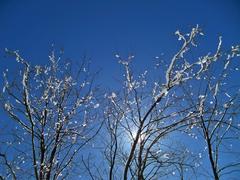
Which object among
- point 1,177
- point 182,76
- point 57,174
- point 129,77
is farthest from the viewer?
point 57,174

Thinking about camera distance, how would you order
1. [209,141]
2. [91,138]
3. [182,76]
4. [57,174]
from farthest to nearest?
1. [209,141]
2. [91,138]
3. [57,174]
4. [182,76]

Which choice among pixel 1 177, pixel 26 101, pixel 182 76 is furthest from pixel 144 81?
pixel 1 177

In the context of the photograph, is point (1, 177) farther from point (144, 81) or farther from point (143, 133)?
point (144, 81)

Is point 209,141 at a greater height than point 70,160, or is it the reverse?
point 209,141

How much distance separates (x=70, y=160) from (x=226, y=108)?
18.3ft

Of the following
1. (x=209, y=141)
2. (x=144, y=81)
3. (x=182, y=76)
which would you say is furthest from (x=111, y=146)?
(x=209, y=141)

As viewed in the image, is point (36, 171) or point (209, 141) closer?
point (36, 171)

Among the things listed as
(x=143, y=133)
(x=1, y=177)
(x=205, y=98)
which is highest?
(x=205, y=98)

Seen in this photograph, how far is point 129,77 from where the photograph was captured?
843 cm

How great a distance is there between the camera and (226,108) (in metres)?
11.3

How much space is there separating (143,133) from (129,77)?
170cm

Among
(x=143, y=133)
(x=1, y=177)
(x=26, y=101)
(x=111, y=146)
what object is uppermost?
(x=26, y=101)

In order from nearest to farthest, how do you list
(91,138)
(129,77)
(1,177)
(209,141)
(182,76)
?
(182,76) → (1,177) → (129,77) → (91,138) → (209,141)

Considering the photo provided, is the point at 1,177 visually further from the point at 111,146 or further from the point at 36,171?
the point at 111,146
